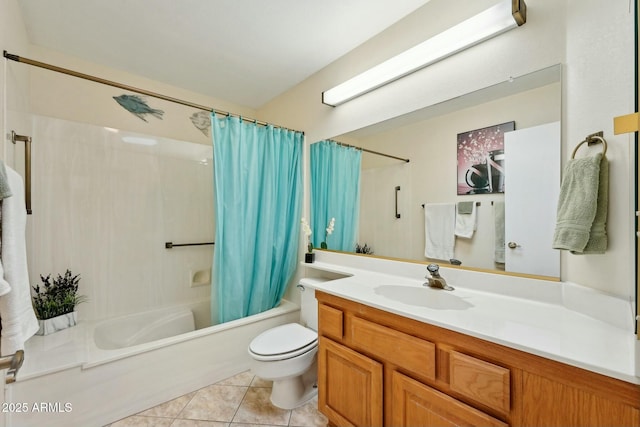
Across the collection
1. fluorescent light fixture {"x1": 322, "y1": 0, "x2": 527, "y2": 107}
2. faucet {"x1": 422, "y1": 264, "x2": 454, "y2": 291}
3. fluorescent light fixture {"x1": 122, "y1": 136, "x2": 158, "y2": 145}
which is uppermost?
fluorescent light fixture {"x1": 322, "y1": 0, "x2": 527, "y2": 107}

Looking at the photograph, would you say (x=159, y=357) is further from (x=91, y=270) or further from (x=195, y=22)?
(x=195, y=22)

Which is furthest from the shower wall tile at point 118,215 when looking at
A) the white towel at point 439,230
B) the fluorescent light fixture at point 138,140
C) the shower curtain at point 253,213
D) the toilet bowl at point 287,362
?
the white towel at point 439,230

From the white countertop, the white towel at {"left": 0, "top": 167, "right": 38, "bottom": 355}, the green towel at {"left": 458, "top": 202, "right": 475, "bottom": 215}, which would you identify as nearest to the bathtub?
the white towel at {"left": 0, "top": 167, "right": 38, "bottom": 355}

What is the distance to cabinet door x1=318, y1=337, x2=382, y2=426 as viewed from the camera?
1.15 meters

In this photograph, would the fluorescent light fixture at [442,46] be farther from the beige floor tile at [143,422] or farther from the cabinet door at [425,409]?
the beige floor tile at [143,422]

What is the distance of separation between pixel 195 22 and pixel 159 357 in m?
2.24

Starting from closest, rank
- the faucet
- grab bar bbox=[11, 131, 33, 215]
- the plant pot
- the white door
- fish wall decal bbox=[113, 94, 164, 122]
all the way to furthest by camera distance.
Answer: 1. the white door
2. the faucet
3. grab bar bbox=[11, 131, 33, 215]
4. the plant pot
5. fish wall decal bbox=[113, 94, 164, 122]

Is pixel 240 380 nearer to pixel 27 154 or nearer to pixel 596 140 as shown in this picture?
pixel 27 154

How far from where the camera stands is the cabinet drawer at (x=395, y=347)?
98cm

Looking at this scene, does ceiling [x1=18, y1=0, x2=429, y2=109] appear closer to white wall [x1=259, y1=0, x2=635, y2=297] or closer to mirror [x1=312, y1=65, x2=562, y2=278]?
white wall [x1=259, y1=0, x2=635, y2=297]

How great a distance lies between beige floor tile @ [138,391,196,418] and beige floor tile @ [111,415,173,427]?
0.03m

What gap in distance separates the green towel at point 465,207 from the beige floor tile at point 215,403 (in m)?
1.84

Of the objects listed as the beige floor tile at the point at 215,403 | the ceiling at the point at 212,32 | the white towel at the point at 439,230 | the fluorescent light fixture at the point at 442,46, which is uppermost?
the ceiling at the point at 212,32

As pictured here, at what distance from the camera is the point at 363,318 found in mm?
1218
